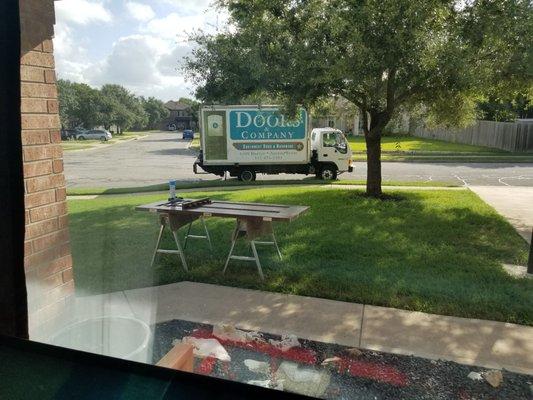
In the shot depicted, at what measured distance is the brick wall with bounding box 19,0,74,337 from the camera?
1.17 m

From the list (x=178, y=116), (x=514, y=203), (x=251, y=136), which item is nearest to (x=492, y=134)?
(x=514, y=203)

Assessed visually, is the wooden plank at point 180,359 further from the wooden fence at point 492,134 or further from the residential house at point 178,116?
the wooden fence at point 492,134

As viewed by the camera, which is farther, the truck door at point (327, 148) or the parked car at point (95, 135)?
the truck door at point (327, 148)

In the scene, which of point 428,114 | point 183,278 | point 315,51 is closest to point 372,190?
point 428,114

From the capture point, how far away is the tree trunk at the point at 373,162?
5668 millimetres

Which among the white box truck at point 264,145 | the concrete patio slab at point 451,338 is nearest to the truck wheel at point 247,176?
the white box truck at point 264,145

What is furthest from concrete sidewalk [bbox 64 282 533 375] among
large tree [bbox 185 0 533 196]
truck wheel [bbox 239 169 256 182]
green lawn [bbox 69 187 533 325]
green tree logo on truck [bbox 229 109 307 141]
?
truck wheel [bbox 239 169 256 182]

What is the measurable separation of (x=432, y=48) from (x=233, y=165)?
8.26ft

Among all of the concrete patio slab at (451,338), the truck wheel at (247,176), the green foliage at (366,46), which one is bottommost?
the concrete patio slab at (451,338)

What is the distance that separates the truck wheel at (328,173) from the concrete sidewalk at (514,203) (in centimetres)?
228

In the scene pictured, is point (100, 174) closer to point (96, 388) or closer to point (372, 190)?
point (96, 388)

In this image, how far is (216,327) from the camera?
2426 mm

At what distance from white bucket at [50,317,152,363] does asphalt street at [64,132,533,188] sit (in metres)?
0.58

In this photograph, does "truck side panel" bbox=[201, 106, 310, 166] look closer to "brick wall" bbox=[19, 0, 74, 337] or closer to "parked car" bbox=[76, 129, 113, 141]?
"parked car" bbox=[76, 129, 113, 141]
